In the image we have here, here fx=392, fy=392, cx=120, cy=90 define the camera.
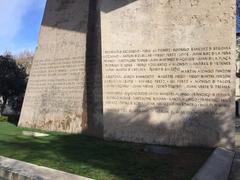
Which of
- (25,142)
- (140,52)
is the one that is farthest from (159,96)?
(25,142)

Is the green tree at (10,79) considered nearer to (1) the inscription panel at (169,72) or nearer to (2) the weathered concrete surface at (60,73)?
(2) the weathered concrete surface at (60,73)

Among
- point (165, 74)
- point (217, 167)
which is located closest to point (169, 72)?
point (165, 74)

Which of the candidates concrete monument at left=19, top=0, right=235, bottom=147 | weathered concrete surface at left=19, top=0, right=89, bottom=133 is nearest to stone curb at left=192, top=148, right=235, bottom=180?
concrete monument at left=19, top=0, right=235, bottom=147

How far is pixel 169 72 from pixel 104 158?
3.32 metres

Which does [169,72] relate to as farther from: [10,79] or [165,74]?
[10,79]

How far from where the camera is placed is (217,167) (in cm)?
645

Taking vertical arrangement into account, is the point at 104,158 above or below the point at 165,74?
below

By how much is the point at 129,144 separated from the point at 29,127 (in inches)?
202

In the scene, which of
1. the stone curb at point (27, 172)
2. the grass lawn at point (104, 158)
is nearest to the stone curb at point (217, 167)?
the grass lawn at point (104, 158)

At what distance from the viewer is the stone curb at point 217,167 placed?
5738 millimetres

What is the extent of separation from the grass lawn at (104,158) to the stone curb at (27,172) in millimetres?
284

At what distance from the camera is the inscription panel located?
30.4 feet

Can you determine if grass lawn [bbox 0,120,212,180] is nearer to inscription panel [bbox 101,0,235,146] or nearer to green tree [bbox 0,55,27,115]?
inscription panel [bbox 101,0,235,146]

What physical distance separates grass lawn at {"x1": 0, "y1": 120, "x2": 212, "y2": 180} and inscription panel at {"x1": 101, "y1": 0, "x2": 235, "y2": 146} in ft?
2.15
